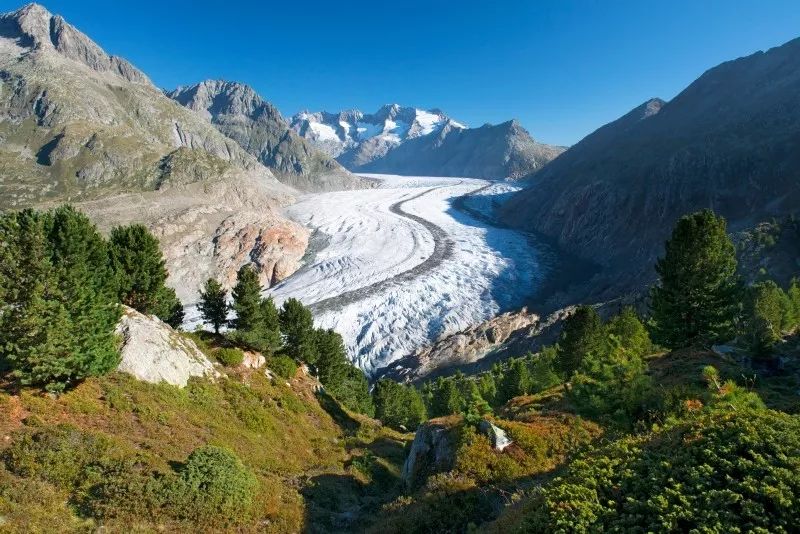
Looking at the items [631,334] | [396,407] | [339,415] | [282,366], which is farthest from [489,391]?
[282,366]

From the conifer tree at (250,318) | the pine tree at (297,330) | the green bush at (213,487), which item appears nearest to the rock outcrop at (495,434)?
the green bush at (213,487)


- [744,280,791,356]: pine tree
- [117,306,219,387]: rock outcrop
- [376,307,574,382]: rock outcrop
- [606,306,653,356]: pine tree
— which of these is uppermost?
[117,306,219,387]: rock outcrop

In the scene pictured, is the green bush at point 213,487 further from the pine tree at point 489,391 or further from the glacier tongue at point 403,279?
the glacier tongue at point 403,279

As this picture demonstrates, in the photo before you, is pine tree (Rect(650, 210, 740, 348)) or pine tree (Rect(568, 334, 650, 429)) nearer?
pine tree (Rect(568, 334, 650, 429))

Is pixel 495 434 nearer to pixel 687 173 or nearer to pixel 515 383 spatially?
pixel 515 383

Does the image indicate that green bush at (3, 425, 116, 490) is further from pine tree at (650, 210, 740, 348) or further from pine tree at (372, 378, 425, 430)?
pine tree at (372, 378, 425, 430)

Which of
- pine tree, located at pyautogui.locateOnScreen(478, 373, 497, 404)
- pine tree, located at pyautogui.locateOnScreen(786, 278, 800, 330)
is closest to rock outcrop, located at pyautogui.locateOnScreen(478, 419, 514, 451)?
pine tree, located at pyautogui.locateOnScreen(478, 373, 497, 404)
